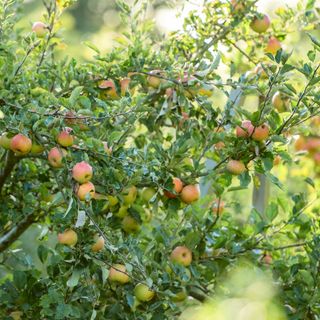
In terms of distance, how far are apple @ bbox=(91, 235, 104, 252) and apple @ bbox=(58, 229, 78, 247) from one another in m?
0.05

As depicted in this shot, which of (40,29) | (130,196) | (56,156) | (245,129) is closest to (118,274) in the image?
Result: (130,196)

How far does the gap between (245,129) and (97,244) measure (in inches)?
16.3

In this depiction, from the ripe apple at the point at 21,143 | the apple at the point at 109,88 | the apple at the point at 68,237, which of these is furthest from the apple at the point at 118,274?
the apple at the point at 109,88

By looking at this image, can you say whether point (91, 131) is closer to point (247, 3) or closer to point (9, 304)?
point (9, 304)

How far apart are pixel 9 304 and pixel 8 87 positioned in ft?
1.83

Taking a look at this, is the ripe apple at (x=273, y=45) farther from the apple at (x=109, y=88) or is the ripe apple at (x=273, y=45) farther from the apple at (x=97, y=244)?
the apple at (x=97, y=244)

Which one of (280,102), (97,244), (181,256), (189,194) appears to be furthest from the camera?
(280,102)

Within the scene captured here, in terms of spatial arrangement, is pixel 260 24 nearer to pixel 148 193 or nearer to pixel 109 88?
pixel 109 88

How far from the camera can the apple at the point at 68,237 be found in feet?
5.33

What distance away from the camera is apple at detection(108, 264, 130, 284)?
169cm

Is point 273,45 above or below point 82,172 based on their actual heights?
above

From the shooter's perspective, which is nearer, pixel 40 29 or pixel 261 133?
pixel 261 133

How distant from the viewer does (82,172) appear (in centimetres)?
154

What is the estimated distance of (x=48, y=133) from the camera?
1.63 meters
